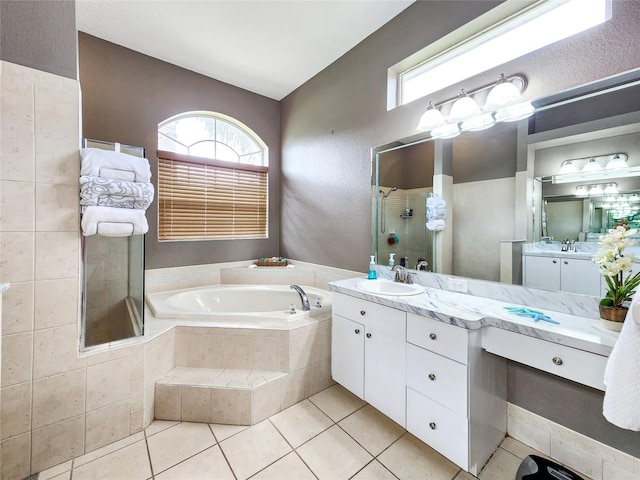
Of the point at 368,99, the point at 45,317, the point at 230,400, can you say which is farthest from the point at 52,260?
the point at 368,99

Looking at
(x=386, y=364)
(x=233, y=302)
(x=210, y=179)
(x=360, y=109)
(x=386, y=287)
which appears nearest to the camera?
(x=386, y=364)

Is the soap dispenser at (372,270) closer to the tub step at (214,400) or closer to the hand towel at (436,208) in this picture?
the hand towel at (436,208)

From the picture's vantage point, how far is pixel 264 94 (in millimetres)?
3389

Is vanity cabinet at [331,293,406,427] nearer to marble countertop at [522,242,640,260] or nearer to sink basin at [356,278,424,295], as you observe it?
sink basin at [356,278,424,295]

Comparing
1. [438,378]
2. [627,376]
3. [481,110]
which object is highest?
[481,110]

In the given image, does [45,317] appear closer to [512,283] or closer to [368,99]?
[512,283]

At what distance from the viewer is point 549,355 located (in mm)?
1144

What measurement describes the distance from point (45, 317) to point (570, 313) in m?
2.67

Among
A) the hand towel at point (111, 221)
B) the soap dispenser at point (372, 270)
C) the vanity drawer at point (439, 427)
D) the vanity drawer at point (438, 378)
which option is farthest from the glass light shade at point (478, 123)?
the hand towel at point (111, 221)

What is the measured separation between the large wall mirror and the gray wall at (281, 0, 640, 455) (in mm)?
95

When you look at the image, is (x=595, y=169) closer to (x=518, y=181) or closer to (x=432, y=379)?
(x=518, y=181)

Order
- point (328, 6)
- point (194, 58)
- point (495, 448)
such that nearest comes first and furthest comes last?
point (495, 448), point (328, 6), point (194, 58)

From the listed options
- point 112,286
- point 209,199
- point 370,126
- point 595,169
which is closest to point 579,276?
point 595,169

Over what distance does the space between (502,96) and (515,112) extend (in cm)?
12
